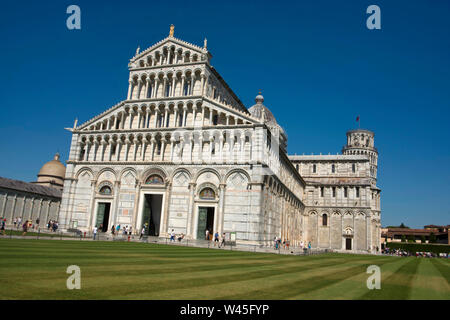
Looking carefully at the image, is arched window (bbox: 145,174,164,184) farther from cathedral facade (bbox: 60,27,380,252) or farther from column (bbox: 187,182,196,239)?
column (bbox: 187,182,196,239)

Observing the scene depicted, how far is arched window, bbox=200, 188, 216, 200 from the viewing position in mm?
40844

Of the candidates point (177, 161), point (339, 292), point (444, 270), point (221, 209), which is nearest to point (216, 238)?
point (221, 209)

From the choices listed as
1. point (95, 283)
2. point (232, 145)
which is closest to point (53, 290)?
point (95, 283)

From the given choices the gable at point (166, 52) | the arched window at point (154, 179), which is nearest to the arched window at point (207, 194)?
the arched window at point (154, 179)

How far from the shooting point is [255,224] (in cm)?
3781

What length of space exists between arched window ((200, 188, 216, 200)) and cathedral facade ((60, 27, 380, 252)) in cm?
14

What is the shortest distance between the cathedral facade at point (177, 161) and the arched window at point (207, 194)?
0.14m

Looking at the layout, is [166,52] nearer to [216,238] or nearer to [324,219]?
[216,238]

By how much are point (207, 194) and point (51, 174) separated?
50908mm

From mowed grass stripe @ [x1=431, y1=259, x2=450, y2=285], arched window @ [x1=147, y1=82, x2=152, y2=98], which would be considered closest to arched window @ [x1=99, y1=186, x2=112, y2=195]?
arched window @ [x1=147, y1=82, x2=152, y2=98]

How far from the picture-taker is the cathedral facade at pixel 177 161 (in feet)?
130

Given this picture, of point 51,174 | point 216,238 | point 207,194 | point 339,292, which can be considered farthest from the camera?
point 51,174

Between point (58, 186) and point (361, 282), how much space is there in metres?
75.7

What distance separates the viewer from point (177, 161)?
4284cm
